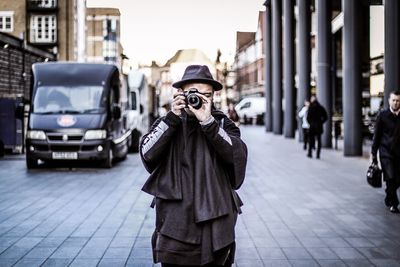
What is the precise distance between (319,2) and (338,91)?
20.8m

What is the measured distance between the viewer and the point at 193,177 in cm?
295

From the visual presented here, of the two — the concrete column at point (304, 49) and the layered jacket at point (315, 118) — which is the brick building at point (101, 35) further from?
the layered jacket at point (315, 118)

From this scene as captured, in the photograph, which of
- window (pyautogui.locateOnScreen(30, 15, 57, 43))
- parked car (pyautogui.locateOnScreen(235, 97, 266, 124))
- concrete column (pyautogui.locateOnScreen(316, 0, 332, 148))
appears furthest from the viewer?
parked car (pyautogui.locateOnScreen(235, 97, 266, 124))

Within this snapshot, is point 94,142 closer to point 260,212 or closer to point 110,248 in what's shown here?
point 260,212

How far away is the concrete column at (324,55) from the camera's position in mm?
20375

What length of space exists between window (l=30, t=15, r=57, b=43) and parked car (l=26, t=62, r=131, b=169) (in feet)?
117

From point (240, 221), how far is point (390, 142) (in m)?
2.43

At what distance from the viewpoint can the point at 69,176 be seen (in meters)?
13.1

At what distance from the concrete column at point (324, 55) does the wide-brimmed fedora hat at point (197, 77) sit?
1804cm

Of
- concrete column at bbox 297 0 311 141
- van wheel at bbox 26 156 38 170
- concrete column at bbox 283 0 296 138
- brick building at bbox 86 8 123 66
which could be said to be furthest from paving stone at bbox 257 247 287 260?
brick building at bbox 86 8 123 66

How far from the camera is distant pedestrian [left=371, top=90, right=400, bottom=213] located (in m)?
8.03

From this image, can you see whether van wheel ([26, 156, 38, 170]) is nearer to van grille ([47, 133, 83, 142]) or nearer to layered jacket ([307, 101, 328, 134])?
van grille ([47, 133, 83, 142])

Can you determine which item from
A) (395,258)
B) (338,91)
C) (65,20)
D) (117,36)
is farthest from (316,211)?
(117,36)

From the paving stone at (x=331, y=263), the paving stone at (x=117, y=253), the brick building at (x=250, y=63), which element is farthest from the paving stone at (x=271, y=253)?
the brick building at (x=250, y=63)
